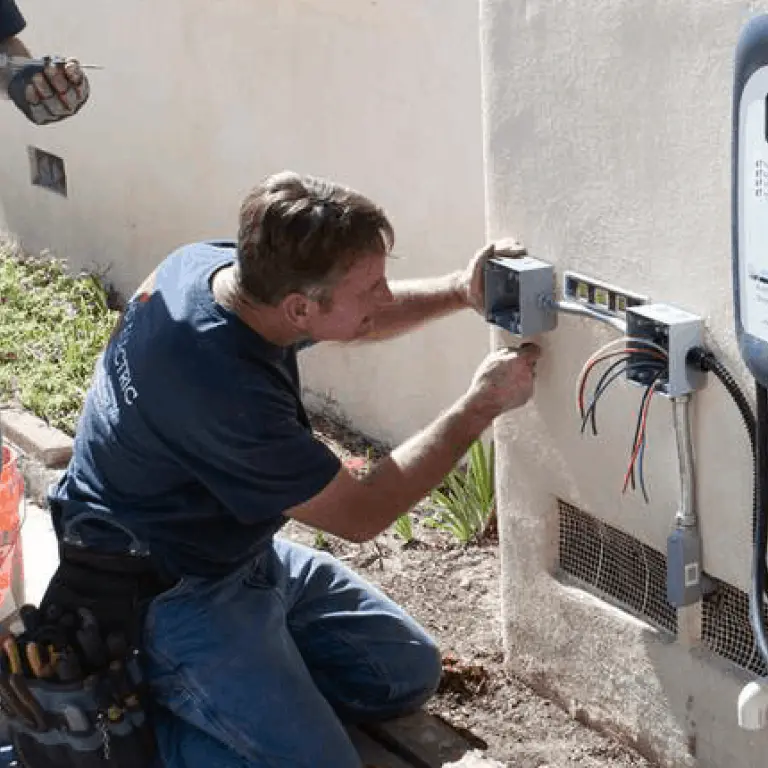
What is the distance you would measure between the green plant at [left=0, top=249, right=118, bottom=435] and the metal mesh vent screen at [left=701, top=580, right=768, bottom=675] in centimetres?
271

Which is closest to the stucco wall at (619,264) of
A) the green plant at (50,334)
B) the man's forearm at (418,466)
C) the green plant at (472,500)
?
the man's forearm at (418,466)

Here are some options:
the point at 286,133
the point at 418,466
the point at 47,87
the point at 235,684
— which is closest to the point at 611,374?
the point at 418,466

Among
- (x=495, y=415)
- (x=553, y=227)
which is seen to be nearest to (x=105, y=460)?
(x=495, y=415)

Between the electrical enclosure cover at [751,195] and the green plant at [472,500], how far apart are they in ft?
5.80

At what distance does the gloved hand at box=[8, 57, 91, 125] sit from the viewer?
448 cm

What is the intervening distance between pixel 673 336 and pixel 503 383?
1.61ft

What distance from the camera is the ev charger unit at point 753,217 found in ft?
8.38

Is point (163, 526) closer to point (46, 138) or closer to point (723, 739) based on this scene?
point (723, 739)

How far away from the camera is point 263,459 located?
3283 millimetres

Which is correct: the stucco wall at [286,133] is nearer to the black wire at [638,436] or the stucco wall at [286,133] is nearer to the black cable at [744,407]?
the black wire at [638,436]

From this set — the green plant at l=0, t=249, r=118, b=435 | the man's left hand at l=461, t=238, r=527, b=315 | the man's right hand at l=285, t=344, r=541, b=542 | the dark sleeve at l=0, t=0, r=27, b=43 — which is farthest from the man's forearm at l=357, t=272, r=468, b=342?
the green plant at l=0, t=249, r=118, b=435

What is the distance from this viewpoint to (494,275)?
347cm

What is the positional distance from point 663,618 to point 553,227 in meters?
0.87

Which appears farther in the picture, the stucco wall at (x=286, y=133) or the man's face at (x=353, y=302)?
the stucco wall at (x=286, y=133)
